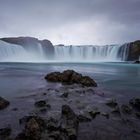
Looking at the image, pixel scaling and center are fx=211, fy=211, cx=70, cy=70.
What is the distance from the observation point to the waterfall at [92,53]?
84.6m

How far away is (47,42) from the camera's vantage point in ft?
366

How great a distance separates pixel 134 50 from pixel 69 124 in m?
76.3

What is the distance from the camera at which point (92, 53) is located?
93375 millimetres

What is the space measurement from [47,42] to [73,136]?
350ft

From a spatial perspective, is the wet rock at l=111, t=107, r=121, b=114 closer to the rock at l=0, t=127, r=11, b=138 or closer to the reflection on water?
the reflection on water

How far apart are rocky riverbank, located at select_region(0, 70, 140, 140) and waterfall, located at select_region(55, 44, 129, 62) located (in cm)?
7331

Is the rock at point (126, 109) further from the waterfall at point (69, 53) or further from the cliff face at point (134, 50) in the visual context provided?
the cliff face at point (134, 50)

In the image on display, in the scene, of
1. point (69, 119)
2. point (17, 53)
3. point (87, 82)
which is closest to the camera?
point (69, 119)

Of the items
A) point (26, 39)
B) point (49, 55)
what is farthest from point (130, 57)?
point (26, 39)

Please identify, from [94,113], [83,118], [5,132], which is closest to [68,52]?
[94,113]

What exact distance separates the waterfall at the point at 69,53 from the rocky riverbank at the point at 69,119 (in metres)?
67.4

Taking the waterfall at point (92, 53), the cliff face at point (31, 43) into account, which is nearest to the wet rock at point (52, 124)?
the waterfall at point (92, 53)

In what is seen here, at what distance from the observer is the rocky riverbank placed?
7.16m

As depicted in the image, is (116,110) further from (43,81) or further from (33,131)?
(43,81)
